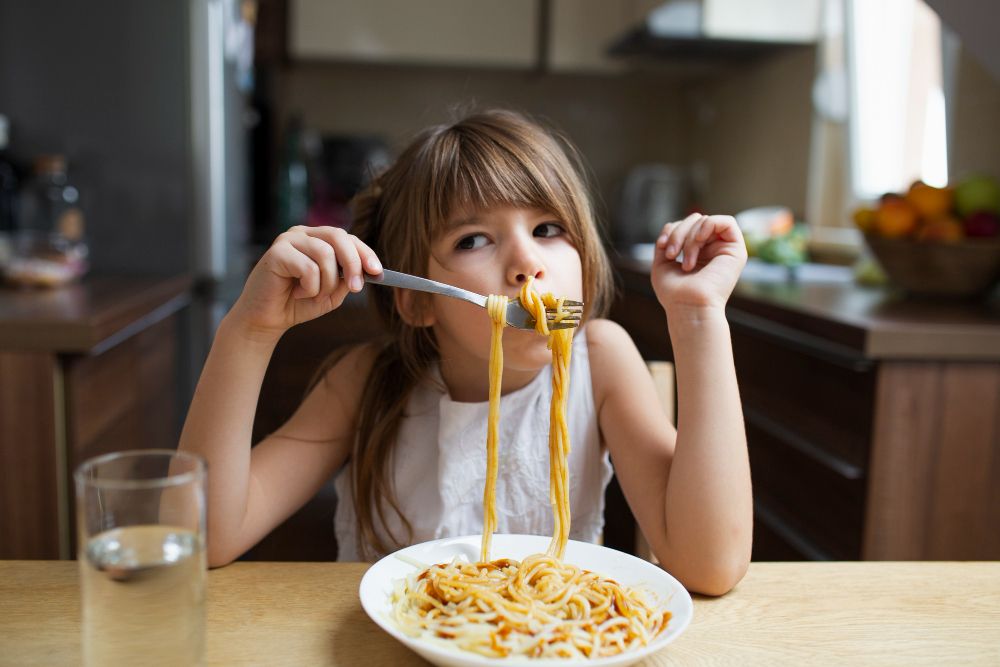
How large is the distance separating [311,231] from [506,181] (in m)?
0.24

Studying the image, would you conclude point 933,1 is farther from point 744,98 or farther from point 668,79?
point 668,79

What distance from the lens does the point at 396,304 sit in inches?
44.2

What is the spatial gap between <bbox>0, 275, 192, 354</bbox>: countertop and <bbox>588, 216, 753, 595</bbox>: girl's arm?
92 centimetres

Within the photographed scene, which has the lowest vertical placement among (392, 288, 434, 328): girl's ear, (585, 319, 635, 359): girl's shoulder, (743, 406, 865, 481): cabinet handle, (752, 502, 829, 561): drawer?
(752, 502, 829, 561): drawer

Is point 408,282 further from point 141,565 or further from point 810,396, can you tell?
point 810,396

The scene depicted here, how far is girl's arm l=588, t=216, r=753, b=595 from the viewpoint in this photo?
79 centimetres

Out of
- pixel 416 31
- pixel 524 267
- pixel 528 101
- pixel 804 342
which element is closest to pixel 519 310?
pixel 524 267

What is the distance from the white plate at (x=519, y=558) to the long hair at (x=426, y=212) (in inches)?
11.7

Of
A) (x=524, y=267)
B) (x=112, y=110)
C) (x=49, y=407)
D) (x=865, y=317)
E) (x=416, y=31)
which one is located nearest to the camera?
(x=524, y=267)

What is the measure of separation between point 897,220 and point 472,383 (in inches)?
52.1

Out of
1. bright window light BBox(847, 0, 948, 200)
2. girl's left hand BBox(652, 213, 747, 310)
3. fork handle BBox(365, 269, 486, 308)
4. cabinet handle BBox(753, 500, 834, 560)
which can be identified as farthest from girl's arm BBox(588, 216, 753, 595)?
bright window light BBox(847, 0, 948, 200)

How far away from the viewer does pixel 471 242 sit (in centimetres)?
100

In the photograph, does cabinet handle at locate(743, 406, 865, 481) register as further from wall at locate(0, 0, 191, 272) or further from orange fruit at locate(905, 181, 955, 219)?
wall at locate(0, 0, 191, 272)

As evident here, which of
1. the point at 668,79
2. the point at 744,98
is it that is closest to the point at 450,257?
the point at 744,98
